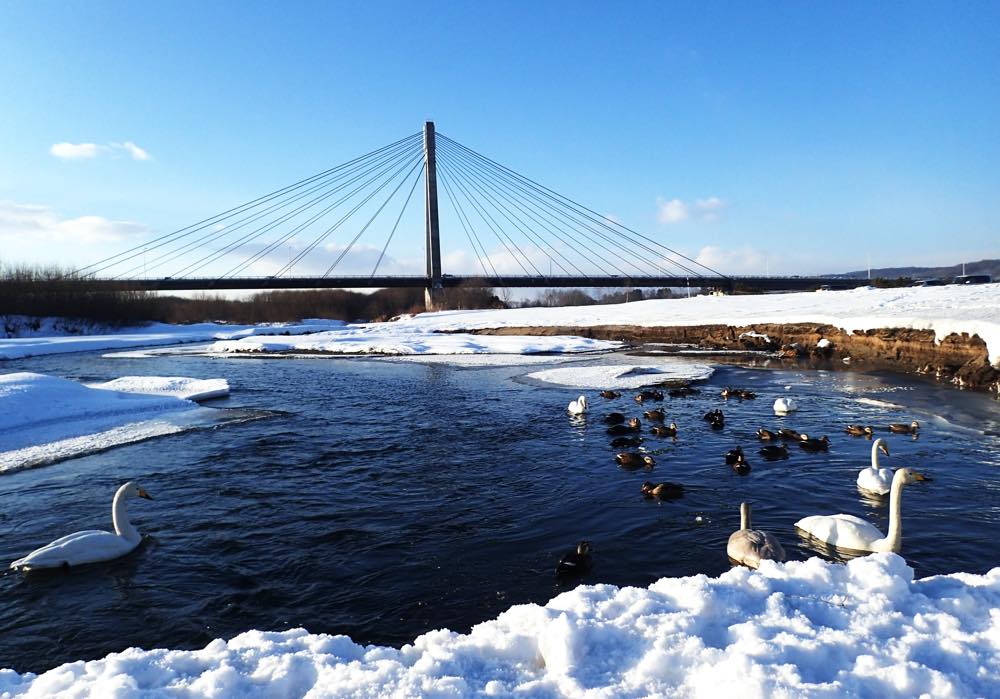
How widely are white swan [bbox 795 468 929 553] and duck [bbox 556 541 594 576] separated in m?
2.41

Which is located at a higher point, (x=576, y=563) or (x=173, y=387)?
(x=173, y=387)

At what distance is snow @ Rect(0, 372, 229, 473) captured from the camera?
10906 mm

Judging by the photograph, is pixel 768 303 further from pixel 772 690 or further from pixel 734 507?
pixel 772 690

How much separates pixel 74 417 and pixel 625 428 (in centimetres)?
1136

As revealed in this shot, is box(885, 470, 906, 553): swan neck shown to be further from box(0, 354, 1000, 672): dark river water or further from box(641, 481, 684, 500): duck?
box(641, 481, 684, 500): duck

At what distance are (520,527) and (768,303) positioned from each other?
33424 millimetres

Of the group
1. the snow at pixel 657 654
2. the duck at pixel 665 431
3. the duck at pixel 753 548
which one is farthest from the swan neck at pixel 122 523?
the duck at pixel 665 431

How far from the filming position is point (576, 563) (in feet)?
18.9

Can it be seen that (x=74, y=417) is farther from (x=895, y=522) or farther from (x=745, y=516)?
(x=895, y=522)

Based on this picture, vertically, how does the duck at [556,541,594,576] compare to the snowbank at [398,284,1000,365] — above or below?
below

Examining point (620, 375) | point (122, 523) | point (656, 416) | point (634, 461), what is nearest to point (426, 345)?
point (620, 375)

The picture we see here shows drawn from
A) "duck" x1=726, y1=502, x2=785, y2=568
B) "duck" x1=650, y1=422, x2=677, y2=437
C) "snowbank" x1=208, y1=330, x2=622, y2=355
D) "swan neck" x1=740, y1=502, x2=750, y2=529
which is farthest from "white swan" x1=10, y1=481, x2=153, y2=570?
"snowbank" x1=208, y1=330, x2=622, y2=355

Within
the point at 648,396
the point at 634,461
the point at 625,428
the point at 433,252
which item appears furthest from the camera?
the point at 433,252

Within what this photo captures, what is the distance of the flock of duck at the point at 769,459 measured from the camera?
5.74 meters
